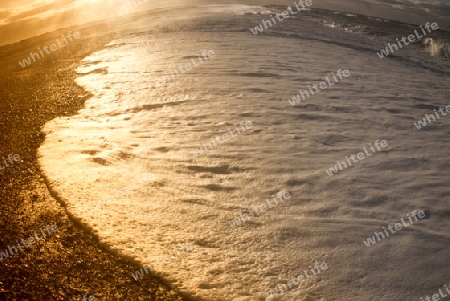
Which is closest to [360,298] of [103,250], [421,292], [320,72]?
[421,292]

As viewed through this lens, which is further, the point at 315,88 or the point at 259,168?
the point at 315,88

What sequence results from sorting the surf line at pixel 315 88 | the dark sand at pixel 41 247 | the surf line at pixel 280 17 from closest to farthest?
the dark sand at pixel 41 247
the surf line at pixel 315 88
the surf line at pixel 280 17

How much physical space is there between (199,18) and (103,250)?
24.2 ft

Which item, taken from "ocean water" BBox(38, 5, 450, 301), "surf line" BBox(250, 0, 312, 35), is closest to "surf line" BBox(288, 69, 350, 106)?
"ocean water" BBox(38, 5, 450, 301)

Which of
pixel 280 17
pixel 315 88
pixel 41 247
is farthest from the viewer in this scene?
pixel 280 17

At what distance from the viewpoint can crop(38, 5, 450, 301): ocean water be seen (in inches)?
94.4

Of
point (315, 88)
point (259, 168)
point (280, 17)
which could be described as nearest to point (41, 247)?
point (259, 168)

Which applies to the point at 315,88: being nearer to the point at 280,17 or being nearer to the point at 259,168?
the point at 259,168

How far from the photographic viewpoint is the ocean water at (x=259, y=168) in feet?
7.87

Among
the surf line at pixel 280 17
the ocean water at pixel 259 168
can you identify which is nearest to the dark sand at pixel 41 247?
the ocean water at pixel 259 168

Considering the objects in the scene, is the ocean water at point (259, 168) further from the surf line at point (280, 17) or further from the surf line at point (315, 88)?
the surf line at point (280, 17)

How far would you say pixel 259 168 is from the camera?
11.5ft

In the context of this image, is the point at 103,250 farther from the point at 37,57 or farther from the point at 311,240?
the point at 37,57

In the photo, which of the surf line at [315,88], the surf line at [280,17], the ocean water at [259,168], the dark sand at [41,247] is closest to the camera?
the dark sand at [41,247]
